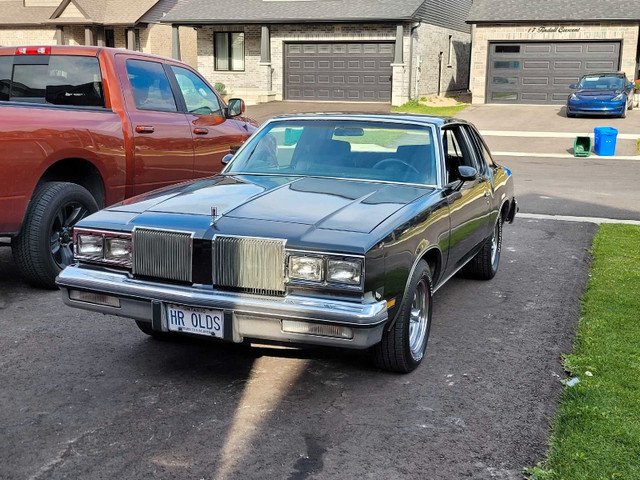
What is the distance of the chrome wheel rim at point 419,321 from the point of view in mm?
5114

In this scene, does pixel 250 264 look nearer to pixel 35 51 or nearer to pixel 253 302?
pixel 253 302

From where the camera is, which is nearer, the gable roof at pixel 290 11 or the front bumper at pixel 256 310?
the front bumper at pixel 256 310

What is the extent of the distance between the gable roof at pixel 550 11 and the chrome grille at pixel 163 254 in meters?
31.0

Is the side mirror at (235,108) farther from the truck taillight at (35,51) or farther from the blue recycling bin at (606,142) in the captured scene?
the blue recycling bin at (606,142)

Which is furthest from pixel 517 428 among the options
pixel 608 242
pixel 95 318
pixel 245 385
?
pixel 608 242

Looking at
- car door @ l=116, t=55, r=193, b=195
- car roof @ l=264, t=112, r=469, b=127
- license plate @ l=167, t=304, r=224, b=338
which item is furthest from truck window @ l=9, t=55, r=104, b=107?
license plate @ l=167, t=304, r=224, b=338

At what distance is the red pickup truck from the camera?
6523 mm

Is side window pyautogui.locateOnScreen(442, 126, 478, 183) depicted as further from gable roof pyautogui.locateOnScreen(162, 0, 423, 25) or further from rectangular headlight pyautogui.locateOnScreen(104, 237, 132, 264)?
gable roof pyautogui.locateOnScreen(162, 0, 423, 25)

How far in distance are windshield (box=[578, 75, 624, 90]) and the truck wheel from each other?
1020 inches

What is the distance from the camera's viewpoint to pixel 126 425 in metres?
4.19

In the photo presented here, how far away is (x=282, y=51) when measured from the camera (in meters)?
34.6

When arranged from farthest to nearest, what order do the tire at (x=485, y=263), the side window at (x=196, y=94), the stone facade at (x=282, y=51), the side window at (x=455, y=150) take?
the stone facade at (x=282, y=51), the side window at (x=196, y=94), the tire at (x=485, y=263), the side window at (x=455, y=150)

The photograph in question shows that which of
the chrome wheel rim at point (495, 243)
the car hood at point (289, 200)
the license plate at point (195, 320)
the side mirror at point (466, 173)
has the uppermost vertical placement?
the side mirror at point (466, 173)

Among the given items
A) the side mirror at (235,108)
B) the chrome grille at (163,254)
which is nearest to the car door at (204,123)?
the side mirror at (235,108)
